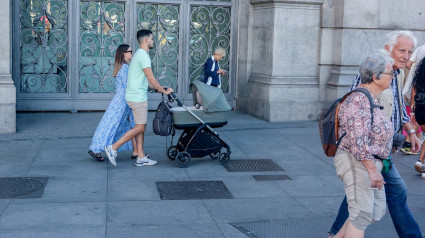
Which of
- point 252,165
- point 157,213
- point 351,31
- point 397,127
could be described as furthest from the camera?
point 351,31

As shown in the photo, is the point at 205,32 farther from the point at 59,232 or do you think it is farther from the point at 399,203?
the point at 399,203

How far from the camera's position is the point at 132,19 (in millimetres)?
13023

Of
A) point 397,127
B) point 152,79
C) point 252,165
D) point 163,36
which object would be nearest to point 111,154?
point 152,79

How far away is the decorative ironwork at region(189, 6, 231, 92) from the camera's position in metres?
13.4

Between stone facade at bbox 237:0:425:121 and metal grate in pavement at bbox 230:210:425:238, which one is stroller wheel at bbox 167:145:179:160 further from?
stone facade at bbox 237:0:425:121

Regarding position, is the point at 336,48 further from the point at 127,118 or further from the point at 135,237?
Result: the point at 135,237

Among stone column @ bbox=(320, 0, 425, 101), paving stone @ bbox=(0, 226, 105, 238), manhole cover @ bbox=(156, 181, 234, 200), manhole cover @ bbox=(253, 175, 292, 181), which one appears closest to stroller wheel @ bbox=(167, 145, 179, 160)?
manhole cover @ bbox=(156, 181, 234, 200)

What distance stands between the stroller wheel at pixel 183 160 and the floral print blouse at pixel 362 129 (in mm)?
3880

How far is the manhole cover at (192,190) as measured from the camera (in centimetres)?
710

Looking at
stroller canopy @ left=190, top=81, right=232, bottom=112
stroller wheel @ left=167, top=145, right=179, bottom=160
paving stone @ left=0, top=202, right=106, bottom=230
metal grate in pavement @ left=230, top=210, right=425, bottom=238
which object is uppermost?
stroller canopy @ left=190, top=81, right=232, bottom=112

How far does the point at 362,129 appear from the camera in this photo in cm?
457

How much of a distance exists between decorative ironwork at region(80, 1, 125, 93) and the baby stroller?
4.79m

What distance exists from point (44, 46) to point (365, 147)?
9.26 m

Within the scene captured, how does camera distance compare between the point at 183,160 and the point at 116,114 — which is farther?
the point at 116,114
